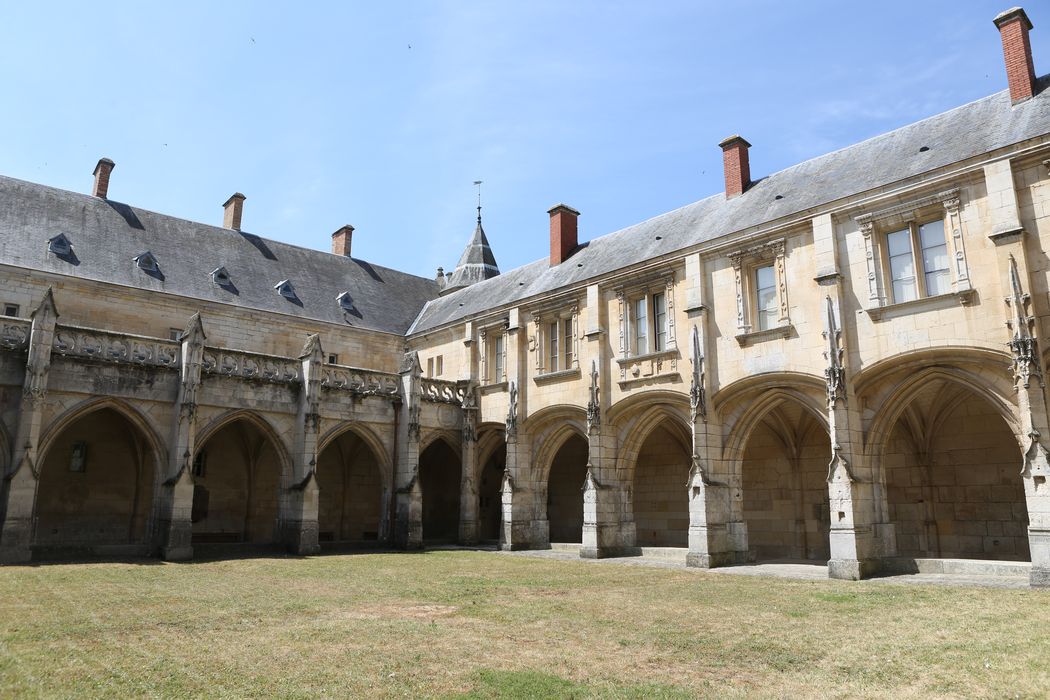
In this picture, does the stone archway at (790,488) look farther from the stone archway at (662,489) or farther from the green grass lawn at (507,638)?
the green grass lawn at (507,638)

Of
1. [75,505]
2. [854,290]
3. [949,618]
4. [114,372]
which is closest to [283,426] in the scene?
[114,372]

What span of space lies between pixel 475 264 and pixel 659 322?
1581cm

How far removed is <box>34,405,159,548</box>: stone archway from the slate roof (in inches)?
575

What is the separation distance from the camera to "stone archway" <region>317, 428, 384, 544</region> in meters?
22.6

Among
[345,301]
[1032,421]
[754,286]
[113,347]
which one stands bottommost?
[1032,421]

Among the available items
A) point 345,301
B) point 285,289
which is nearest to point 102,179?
point 285,289

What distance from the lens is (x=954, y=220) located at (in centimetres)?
1270

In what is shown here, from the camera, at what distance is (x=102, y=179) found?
22.4 m

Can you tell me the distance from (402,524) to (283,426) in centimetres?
391

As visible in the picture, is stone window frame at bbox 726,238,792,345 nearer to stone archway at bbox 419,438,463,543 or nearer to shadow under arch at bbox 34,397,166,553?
stone archway at bbox 419,438,463,543

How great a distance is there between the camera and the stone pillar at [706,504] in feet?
48.2

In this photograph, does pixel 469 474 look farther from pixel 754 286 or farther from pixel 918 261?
pixel 918 261

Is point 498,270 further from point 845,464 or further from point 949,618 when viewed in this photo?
point 949,618

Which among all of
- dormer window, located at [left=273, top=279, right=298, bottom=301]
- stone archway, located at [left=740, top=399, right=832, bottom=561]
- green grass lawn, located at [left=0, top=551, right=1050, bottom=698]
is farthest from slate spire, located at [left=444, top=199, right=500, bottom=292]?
green grass lawn, located at [left=0, top=551, right=1050, bottom=698]
